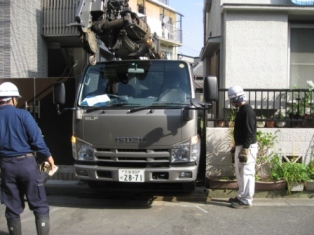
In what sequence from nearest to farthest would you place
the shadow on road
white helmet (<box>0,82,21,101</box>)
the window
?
white helmet (<box>0,82,21,101</box>)
the shadow on road
the window

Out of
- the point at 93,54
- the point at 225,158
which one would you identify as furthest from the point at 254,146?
the point at 93,54

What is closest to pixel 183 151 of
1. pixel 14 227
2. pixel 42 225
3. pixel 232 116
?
pixel 232 116

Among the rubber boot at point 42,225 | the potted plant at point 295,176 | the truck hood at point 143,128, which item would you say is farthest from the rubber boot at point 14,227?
the potted plant at point 295,176

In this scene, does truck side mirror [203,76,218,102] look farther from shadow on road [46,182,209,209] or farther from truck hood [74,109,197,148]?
shadow on road [46,182,209,209]

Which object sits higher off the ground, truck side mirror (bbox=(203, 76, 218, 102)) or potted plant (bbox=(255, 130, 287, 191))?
truck side mirror (bbox=(203, 76, 218, 102))

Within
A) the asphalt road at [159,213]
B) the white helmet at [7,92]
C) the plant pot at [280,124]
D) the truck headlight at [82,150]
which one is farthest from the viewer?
the plant pot at [280,124]

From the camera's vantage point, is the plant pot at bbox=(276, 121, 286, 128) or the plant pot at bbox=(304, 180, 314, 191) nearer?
the plant pot at bbox=(304, 180, 314, 191)

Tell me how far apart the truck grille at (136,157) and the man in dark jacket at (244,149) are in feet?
4.14

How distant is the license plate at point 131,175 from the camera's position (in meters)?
5.37

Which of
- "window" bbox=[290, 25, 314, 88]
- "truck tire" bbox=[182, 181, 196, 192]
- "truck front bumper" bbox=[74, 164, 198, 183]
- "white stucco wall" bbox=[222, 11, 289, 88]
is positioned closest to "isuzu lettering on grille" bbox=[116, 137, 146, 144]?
"truck front bumper" bbox=[74, 164, 198, 183]

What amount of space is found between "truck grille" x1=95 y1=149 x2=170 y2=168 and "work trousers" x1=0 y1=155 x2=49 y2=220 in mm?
1372

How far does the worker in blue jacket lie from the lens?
4184 mm

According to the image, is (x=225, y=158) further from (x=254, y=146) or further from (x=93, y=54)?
(x=93, y=54)

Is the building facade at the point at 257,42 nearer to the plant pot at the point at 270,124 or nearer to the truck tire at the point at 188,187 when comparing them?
the plant pot at the point at 270,124
